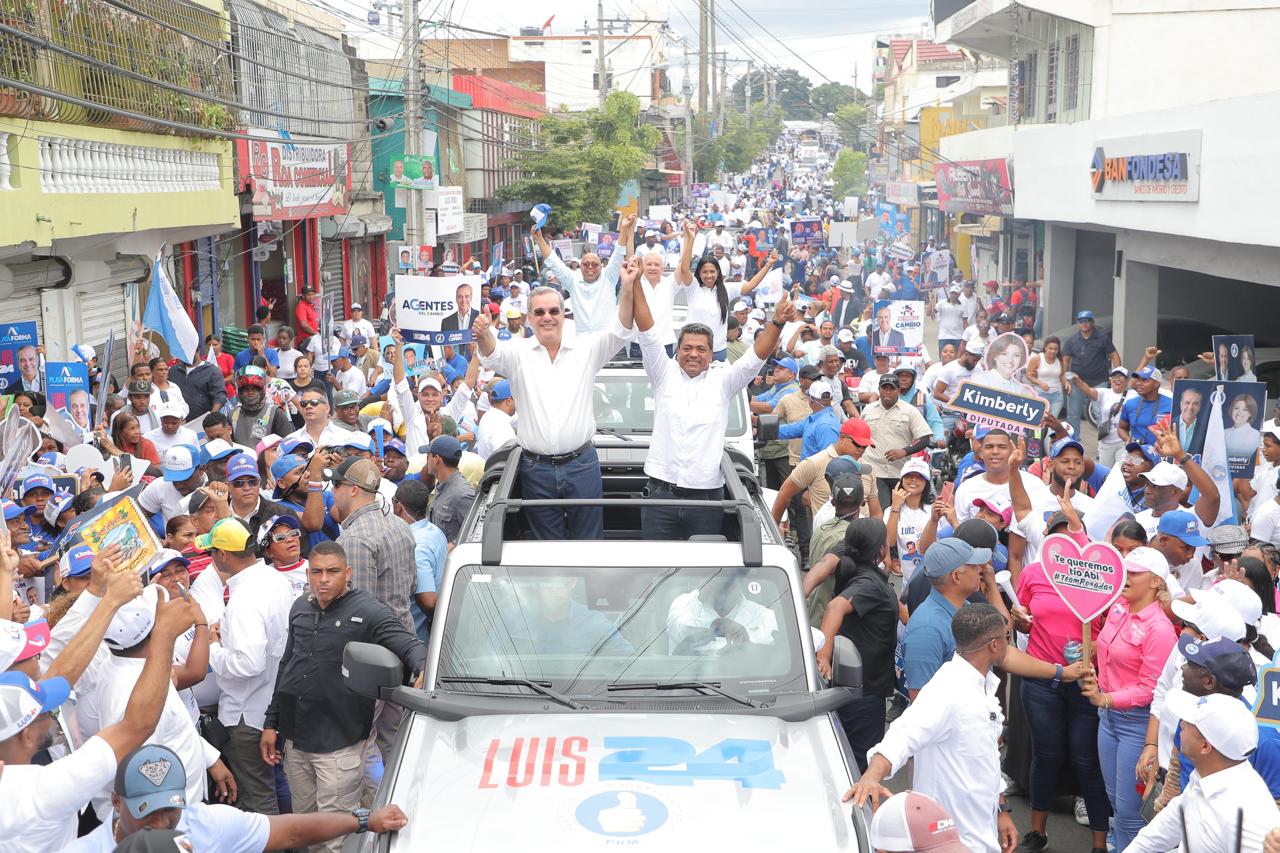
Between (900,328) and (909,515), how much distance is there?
298 inches

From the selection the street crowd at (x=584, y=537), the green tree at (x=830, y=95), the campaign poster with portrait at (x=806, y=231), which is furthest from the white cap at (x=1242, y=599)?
the green tree at (x=830, y=95)

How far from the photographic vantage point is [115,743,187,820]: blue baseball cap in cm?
414

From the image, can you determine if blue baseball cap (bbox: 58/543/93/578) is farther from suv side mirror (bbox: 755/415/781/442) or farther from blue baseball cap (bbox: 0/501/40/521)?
suv side mirror (bbox: 755/415/781/442)

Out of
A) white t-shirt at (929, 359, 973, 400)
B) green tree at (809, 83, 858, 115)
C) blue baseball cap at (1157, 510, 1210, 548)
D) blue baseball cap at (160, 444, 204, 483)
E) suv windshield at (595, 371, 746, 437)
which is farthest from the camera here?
green tree at (809, 83, 858, 115)

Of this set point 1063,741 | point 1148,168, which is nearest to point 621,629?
point 1063,741

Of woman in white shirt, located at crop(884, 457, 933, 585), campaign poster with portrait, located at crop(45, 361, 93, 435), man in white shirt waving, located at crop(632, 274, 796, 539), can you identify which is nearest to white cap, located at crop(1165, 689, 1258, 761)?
man in white shirt waving, located at crop(632, 274, 796, 539)

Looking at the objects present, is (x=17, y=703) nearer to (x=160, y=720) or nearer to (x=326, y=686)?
(x=160, y=720)

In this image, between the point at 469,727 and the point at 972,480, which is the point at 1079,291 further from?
the point at 469,727

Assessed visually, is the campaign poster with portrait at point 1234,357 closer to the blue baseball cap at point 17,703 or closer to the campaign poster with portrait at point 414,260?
the blue baseball cap at point 17,703

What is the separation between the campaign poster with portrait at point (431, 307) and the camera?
14.9 meters

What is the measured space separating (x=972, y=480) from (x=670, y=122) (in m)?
80.7

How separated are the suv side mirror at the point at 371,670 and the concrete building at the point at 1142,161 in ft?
46.1

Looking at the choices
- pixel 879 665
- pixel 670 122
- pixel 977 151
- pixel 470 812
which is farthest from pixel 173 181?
pixel 670 122

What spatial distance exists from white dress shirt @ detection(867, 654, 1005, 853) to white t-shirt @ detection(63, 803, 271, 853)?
7.35ft
